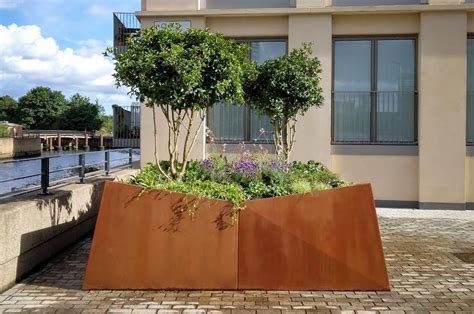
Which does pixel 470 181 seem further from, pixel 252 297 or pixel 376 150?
pixel 252 297

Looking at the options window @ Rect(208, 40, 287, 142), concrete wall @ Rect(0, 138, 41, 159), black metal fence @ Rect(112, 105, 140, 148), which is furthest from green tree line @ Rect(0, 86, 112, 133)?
window @ Rect(208, 40, 287, 142)

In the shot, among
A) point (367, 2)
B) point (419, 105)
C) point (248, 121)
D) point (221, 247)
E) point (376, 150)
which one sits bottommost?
point (221, 247)

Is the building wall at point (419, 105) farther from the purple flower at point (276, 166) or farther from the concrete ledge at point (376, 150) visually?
the purple flower at point (276, 166)

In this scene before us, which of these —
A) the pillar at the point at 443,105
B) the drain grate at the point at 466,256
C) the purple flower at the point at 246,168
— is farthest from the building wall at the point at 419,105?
the purple flower at the point at 246,168

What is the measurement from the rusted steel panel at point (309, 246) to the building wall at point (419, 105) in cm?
589

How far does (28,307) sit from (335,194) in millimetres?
3278

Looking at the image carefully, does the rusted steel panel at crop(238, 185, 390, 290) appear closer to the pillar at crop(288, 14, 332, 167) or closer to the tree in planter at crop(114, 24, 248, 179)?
the tree in planter at crop(114, 24, 248, 179)

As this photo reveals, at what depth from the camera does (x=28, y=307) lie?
4.66 meters

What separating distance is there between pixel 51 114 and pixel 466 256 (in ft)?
347

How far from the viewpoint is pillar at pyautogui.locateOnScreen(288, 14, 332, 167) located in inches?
439

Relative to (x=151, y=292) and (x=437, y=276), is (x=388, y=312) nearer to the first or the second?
(x=437, y=276)

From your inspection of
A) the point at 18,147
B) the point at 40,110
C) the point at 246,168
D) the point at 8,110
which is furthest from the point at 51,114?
the point at 246,168

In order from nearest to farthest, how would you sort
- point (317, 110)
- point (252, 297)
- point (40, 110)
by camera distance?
1. point (252, 297)
2. point (317, 110)
3. point (40, 110)

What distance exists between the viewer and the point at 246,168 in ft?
21.8
